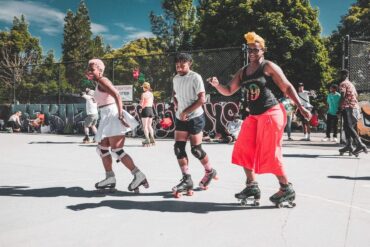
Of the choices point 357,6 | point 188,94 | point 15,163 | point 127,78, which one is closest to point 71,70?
point 127,78

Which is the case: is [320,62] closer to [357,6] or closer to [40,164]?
[357,6]

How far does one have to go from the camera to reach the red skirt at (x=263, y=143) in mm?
3689

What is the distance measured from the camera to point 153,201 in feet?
13.5

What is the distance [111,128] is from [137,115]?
1026cm

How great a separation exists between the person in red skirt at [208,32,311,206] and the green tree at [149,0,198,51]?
3489 centimetres

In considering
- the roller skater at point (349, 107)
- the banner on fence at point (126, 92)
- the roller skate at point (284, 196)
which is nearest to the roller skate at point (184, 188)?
the roller skate at point (284, 196)

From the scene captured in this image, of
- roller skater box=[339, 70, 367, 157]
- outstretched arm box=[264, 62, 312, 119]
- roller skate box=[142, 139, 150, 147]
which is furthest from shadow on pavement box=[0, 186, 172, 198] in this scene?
roller skate box=[142, 139, 150, 147]

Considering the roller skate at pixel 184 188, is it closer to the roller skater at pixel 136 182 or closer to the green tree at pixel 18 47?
the roller skater at pixel 136 182

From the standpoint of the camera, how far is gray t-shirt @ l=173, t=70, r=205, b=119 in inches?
172

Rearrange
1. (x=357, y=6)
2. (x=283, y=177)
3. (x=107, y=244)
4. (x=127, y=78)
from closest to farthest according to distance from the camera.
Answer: (x=107, y=244), (x=283, y=177), (x=127, y=78), (x=357, y=6)

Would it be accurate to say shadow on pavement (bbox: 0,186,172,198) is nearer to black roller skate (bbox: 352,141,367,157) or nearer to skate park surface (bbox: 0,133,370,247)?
skate park surface (bbox: 0,133,370,247)

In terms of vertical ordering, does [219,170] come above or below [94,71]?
below

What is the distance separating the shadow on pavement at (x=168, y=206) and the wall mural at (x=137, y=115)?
27.9 ft

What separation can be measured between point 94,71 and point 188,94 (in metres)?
1.23
